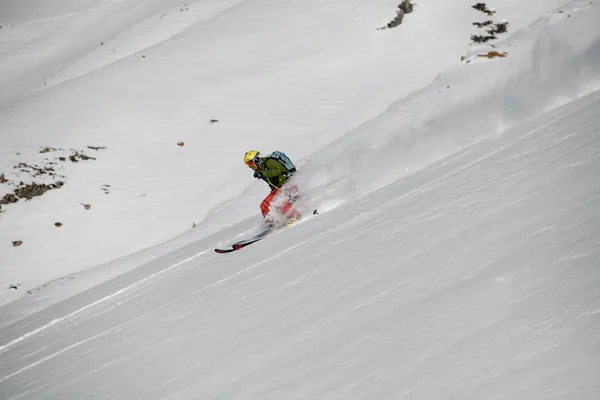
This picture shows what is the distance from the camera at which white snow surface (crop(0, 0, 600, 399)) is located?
3.73 m

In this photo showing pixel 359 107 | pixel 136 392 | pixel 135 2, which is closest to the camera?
pixel 136 392

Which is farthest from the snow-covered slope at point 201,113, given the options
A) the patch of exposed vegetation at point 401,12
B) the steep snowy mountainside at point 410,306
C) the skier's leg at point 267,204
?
the steep snowy mountainside at point 410,306

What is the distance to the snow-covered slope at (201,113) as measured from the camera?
2119cm

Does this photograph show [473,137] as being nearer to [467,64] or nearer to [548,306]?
[467,64]

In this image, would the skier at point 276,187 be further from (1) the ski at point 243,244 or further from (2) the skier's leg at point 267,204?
(1) the ski at point 243,244

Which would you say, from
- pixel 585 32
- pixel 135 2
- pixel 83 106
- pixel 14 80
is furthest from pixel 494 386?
pixel 135 2

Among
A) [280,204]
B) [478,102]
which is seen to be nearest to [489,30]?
[478,102]

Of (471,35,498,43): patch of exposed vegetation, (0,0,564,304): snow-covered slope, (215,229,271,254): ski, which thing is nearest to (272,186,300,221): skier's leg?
(215,229,271,254): ski

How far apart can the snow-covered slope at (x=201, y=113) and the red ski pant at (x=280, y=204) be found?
14.5 feet

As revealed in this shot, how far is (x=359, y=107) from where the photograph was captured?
25797 mm

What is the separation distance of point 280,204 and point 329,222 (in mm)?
2949

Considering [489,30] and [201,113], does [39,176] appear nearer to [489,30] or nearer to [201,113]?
[201,113]

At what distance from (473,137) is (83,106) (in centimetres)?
2222

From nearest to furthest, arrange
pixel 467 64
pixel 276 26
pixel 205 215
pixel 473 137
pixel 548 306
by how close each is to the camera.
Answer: pixel 548 306 → pixel 473 137 → pixel 467 64 → pixel 205 215 → pixel 276 26
